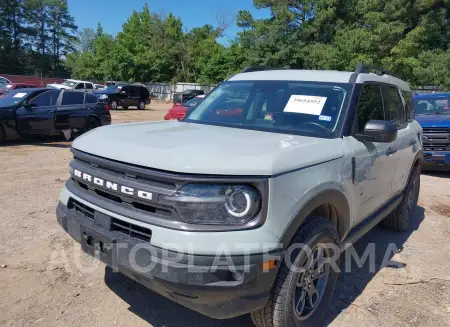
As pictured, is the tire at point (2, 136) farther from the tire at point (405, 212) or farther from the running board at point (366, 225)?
the running board at point (366, 225)

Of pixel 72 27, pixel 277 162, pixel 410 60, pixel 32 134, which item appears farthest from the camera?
pixel 72 27

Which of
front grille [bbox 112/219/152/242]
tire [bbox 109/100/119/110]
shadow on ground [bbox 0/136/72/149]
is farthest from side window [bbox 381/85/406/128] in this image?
tire [bbox 109/100/119/110]

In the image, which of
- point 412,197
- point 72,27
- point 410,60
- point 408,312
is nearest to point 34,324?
point 408,312

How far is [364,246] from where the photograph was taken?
4.65 metres

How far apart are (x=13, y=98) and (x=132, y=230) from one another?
33.1 ft

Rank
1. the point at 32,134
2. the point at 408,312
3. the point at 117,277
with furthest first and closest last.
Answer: the point at 32,134
the point at 117,277
the point at 408,312

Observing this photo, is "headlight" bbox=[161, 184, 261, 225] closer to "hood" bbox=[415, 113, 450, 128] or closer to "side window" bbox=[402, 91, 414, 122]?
"side window" bbox=[402, 91, 414, 122]

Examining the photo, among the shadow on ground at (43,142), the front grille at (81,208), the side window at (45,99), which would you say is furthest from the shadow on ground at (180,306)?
the side window at (45,99)

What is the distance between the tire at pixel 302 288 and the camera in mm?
2527

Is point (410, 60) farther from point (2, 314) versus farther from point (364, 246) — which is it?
point (2, 314)

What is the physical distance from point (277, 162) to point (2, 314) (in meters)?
2.38

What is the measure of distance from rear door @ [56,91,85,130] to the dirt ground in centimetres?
618

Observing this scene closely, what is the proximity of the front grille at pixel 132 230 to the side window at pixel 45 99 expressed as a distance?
9564mm

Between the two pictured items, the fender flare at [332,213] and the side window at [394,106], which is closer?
the fender flare at [332,213]
